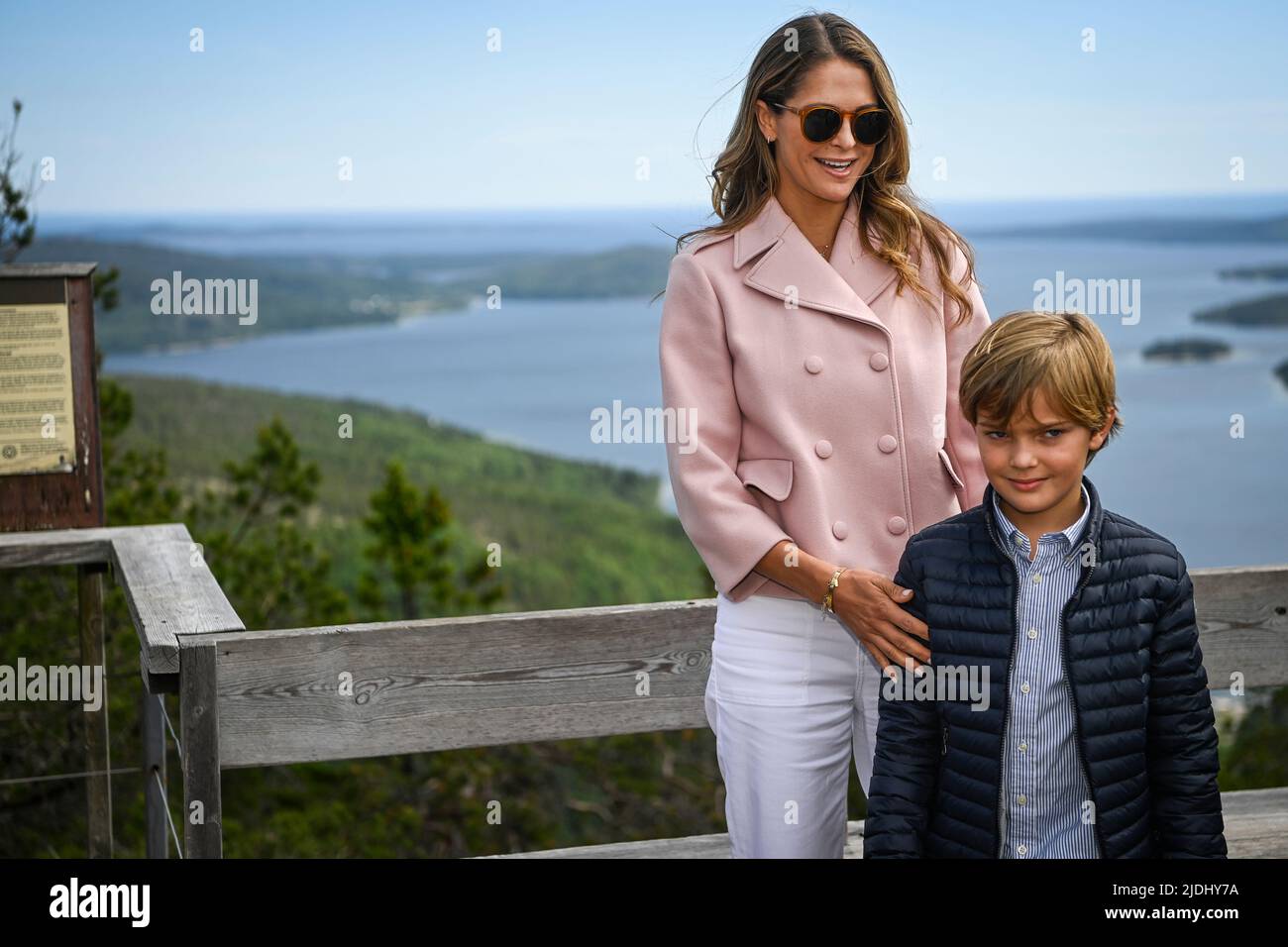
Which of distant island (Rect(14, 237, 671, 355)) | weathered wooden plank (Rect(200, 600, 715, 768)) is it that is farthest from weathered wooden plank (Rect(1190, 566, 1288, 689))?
distant island (Rect(14, 237, 671, 355))

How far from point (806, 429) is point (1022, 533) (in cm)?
33

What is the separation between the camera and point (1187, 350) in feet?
67.8

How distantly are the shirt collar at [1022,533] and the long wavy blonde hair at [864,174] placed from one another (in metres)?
0.35

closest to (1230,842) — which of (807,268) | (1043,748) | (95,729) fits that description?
(1043,748)

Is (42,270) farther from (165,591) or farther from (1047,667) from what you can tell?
(1047,667)

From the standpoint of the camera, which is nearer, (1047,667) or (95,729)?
(1047,667)

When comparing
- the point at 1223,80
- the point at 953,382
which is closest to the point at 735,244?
the point at 953,382

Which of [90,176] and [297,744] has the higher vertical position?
[90,176]

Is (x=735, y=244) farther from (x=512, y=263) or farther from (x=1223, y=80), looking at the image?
(x=512, y=263)

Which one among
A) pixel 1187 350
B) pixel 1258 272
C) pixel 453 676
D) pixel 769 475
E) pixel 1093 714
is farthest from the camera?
pixel 1258 272

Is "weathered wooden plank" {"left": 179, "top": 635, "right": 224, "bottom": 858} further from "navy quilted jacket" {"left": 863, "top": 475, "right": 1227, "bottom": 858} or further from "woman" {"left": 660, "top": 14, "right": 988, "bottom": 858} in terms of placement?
"navy quilted jacket" {"left": 863, "top": 475, "right": 1227, "bottom": 858}

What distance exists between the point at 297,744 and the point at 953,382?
3.81 feet

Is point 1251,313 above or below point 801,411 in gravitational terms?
above

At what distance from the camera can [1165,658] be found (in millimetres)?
1698
